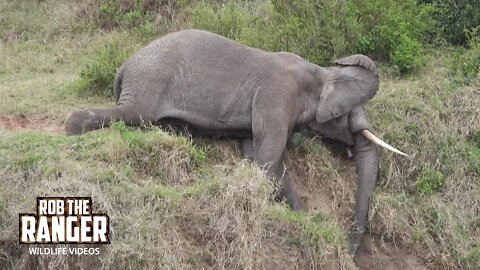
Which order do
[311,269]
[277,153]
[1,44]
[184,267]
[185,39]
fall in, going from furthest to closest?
[1,44] → [185,39] → [277,153] → [311,269] → [184,267]

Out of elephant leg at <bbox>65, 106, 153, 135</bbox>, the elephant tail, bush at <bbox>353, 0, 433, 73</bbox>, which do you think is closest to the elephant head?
bush at <bbox>353, 0, 433, 73</bbox>

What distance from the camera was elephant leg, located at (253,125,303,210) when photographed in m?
7.15

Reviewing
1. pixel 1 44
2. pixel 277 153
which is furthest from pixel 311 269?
pixel 1 44

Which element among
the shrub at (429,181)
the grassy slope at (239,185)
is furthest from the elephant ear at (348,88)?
the shrub at (429,181)

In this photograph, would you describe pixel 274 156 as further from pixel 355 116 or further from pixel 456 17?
pixel 456 17

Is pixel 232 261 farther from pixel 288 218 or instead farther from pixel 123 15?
pixel 123 15

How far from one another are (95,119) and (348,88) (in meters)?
2.33

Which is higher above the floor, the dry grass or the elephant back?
the elephant back

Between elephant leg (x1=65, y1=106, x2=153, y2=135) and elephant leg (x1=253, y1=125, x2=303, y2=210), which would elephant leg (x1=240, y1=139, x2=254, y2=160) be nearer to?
elephant leg (x1=253, y1=125, x2=303, y2=210)

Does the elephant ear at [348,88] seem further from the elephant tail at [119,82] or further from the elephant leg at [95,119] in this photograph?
the elephant tail at [119,82]

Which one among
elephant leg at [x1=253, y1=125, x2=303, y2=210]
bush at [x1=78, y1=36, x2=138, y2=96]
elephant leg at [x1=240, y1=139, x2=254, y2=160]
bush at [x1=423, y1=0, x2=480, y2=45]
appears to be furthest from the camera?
bush at [x1=423, y1=0, x2=480, y2=45]

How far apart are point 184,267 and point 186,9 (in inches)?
241

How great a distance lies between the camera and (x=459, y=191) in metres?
7.82

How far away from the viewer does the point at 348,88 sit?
7.60 metres
